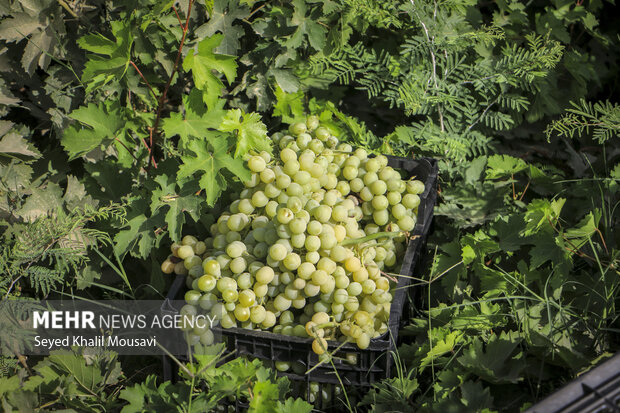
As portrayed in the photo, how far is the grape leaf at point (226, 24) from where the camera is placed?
1.96 metres

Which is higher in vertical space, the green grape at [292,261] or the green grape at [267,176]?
the green grape at [267,176]

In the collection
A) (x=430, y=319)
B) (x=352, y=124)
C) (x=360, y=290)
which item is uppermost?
(x=352, y=124)

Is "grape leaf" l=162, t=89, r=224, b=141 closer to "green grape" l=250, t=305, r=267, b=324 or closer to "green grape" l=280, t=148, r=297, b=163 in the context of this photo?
"green grape" l=280, t=148, r=297, b=163

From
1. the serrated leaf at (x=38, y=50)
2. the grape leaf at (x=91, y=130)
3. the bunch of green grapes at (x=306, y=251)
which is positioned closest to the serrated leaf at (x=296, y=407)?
the bunch of green grapes at (x=306, y=251)

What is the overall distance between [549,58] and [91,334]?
187 centimetres

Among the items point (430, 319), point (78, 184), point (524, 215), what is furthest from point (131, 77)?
point (524, 215)

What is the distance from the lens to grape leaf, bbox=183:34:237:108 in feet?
5.37

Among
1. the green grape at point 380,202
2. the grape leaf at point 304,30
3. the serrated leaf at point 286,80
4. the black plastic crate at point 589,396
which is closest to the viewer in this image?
the black plastic crate at point 589,396

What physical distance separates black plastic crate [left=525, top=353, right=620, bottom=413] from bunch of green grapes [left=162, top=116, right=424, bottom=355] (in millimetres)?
450

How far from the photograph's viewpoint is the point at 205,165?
1.67 meters

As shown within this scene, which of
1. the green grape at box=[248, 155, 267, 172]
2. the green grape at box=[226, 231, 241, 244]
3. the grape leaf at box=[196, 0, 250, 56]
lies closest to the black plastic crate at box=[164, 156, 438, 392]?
the green grape at box=[226, 231, 241, 244]

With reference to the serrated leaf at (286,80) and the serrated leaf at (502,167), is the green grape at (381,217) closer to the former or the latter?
the serrated leaf at (502,167)

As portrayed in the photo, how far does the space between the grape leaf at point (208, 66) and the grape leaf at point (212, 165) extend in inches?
5.4

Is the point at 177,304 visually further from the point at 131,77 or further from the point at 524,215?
the point at 524,215
